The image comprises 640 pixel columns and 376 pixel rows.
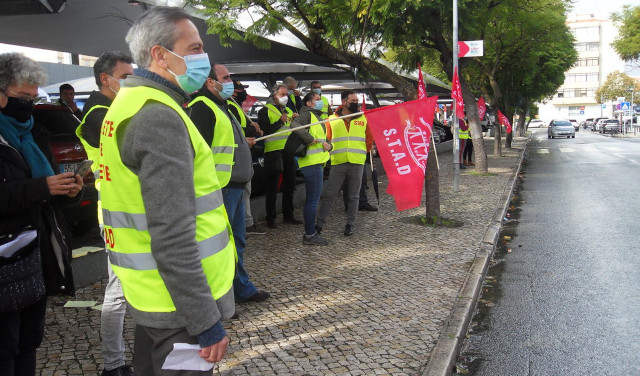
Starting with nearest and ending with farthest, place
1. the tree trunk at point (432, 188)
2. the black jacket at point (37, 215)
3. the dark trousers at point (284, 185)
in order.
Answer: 1. the black jacket at point (37, 215)
2. the dark trousers at point (284, 185)
3. the tree trunk at point (432, 188)

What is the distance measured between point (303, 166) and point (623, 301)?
12.0 feet

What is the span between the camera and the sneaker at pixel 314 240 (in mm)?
7438

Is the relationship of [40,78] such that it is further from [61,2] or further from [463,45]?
[463,45]

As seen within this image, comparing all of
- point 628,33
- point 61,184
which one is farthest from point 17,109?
point 628,33

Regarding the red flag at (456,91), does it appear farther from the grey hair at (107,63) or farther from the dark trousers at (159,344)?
the dark trousers at (159,344)

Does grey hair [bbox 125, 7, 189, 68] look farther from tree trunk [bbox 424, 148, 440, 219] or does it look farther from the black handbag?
tree trunk [bbox 424, 148, 440, 219]

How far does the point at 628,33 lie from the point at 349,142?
37931 millimetres

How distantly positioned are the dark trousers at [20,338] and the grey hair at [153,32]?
1.36m

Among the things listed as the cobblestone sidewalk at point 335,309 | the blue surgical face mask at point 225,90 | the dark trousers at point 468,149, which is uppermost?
the blue surgical face mask at point 225,90

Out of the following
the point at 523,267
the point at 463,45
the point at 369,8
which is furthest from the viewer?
the point at 463,45

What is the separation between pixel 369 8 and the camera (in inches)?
346

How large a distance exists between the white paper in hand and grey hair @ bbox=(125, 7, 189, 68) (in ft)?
3.10

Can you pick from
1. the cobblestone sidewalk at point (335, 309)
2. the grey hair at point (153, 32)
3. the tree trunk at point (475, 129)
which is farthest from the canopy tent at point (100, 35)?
the tree trunk at point (475, 129)

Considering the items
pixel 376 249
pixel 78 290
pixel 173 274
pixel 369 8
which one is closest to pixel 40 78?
pixel 173 274
